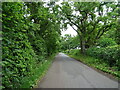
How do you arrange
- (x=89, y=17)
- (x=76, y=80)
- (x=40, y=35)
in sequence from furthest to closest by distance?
(x=89, y=17) → (x=40, y=35) → (x=76, y=80)

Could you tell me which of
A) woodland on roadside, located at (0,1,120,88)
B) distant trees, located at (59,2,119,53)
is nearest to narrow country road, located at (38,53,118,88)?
woodland on roadside, located at (0,1,120,88)

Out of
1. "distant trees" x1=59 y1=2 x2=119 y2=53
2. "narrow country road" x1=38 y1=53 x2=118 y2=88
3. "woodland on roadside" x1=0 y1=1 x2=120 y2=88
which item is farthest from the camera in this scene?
"distant trees" x1=59 y1=2 x2=119 y2=53

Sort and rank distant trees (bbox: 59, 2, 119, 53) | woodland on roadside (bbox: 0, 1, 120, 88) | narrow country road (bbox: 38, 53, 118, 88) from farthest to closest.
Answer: distant trees (bbox: 59, 2, 119, 53) → narrow country road (bbox: 38, 53, 118, 88) → woodland on roadside (bbox: 0, 1, 120, 88)

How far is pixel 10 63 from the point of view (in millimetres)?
3920

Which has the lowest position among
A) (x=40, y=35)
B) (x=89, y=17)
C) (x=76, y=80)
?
(x=76, y=80)

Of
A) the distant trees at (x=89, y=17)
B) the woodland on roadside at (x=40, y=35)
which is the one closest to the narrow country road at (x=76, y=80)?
the woodland on roadside at (x=40, y=35)

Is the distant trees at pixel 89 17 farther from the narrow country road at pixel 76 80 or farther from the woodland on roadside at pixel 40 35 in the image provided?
the narrow country road at pixel 76 80

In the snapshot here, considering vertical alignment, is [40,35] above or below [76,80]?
above

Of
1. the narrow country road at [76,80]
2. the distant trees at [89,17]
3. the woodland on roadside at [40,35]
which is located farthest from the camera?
the distant trees at [89,17]

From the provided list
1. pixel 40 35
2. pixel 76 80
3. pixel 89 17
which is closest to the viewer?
pixel 76 80

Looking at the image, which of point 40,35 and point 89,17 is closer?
point 40,35

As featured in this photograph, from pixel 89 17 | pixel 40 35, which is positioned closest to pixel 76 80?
pixel 40 35

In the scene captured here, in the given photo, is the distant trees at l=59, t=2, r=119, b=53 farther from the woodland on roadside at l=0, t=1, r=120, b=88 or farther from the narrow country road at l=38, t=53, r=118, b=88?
the narrow country road at l=38, t=53, r=118, b=88

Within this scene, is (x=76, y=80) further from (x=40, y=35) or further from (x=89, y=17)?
(x=89, y=17)
